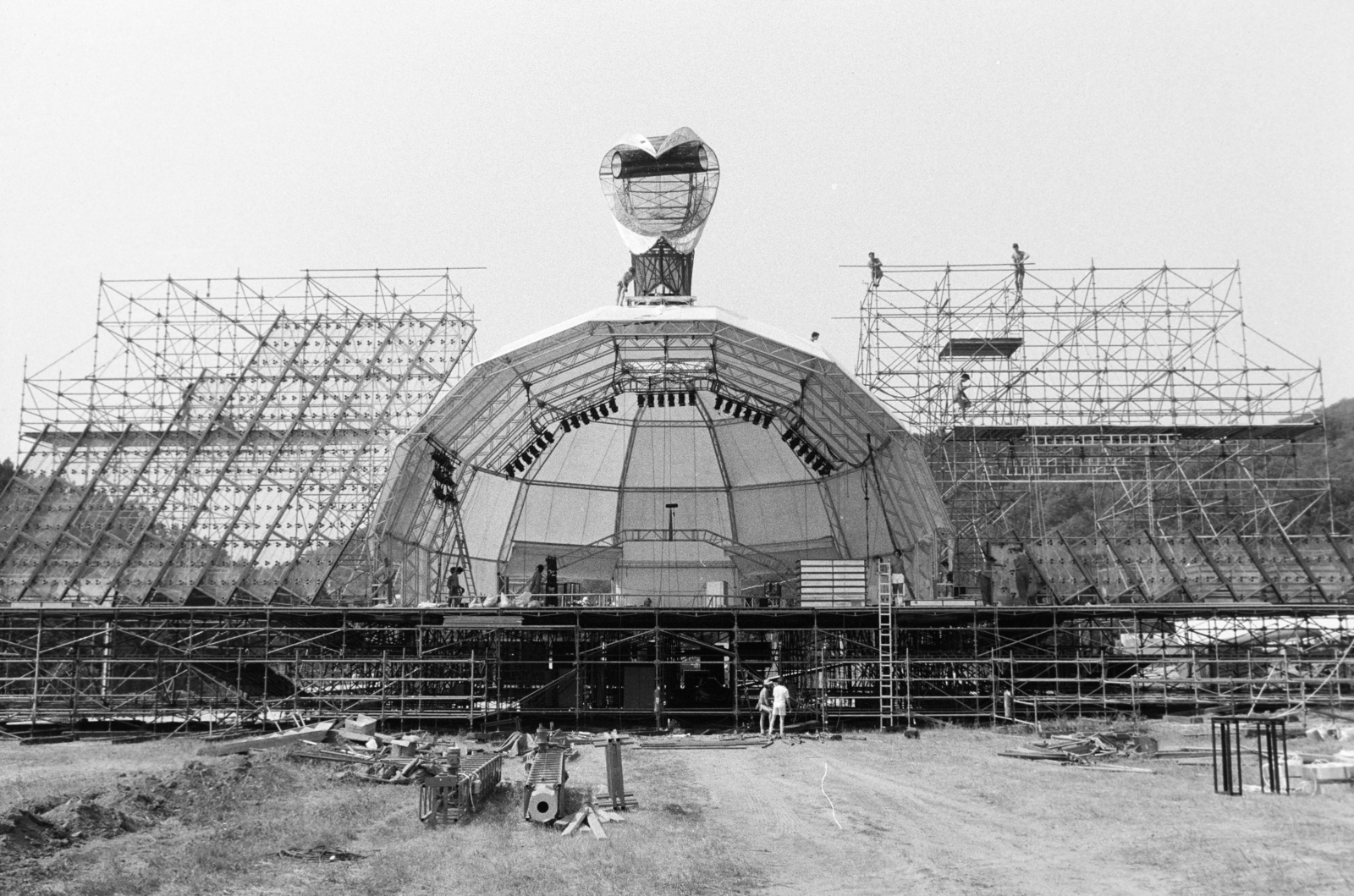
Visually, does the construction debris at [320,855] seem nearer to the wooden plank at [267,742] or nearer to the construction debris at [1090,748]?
the wooden plank at [267,742]

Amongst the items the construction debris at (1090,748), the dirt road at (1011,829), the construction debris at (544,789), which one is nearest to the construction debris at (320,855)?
the construction debris at (544,789)

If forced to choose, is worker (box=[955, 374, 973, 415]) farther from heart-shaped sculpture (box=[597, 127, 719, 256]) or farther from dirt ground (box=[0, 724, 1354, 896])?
dirt ground (box=[0, 724, 1354, 896])

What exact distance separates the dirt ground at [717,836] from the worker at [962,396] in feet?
55.7

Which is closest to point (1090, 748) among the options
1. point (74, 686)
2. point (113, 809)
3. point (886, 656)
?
point (886, 656)

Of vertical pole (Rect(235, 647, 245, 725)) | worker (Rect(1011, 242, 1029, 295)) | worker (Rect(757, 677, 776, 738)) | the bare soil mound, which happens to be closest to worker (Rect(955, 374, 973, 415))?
worker (Rect(1011, 242, 1029, 295))

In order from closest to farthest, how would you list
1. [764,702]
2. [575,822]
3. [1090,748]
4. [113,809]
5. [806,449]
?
[575,822], [113,809], [1090,748], [764,702], [806,449]

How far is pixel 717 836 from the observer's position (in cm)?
1584

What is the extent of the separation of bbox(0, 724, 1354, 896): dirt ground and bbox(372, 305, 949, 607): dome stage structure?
12.0 metres

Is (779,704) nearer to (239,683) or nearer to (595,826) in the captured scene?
(239,683)

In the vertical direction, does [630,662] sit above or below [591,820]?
above

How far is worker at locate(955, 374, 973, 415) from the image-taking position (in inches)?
1491

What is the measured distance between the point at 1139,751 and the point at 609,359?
18256 mm

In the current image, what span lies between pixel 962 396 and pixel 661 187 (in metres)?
10.6

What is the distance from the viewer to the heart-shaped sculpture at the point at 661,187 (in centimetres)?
3688
